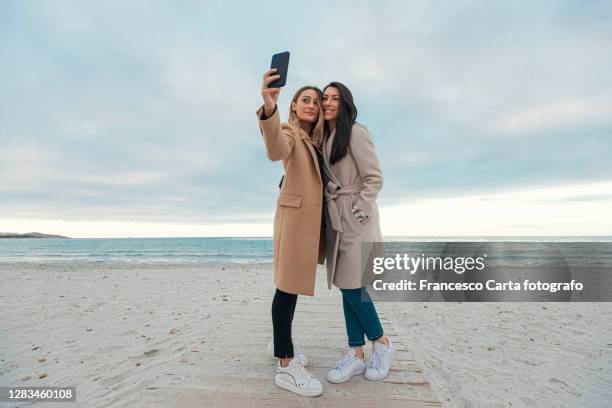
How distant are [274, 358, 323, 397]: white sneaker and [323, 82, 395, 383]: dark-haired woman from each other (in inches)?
8.2

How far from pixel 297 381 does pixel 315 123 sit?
178 centimetres

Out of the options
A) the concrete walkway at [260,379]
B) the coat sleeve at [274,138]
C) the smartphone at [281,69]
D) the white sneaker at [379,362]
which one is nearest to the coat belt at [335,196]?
the coat sleeve at [274,138]

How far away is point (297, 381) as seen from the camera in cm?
230

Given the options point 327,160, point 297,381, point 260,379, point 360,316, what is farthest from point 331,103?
point 260,379

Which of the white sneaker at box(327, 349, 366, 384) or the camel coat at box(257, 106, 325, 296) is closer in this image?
the camel coat at box(257, 106, 325, 296)

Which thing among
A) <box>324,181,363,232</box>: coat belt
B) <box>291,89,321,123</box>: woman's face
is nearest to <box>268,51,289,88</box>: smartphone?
<box>291,89,321,123</box>: woman's face

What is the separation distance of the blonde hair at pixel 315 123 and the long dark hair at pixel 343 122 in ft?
0.41

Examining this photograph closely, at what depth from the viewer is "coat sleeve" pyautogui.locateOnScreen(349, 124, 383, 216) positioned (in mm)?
2350

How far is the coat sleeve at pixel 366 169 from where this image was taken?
235cm

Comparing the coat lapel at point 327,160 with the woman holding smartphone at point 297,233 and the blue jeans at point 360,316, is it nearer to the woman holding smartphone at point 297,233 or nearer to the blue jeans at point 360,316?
the woman holding smartphone at point 297,233

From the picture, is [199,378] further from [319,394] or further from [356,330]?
[356,330]

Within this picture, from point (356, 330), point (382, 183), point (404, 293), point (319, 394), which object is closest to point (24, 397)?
point (319, 394)

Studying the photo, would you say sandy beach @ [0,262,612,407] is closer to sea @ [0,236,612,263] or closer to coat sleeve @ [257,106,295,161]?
coat sleeve @ [257,106,295,161]

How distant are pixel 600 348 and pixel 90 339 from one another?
20.0 ft
